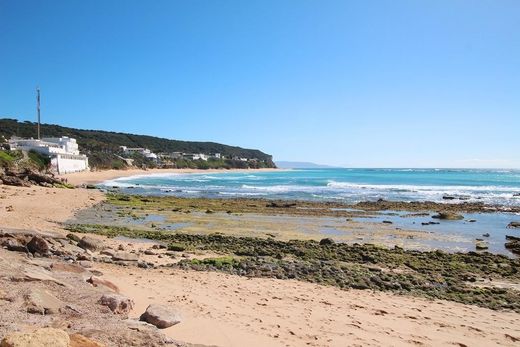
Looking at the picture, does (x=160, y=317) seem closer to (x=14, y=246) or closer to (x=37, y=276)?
(x=37, y=276)

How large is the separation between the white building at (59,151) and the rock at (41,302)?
67308 mm

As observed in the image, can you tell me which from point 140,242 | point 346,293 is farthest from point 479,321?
point 140,242

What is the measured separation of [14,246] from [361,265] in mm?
10658

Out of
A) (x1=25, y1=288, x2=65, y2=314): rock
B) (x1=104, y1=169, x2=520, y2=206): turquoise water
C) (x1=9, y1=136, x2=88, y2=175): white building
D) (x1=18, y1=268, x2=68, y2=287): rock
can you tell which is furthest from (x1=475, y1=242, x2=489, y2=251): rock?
(x1=9, y1=136, x2=88, y2=175): white building

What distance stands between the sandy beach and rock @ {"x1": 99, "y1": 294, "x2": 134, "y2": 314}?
0.30 meters

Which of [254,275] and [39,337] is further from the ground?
[39,337]

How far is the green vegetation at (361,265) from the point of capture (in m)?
11.7

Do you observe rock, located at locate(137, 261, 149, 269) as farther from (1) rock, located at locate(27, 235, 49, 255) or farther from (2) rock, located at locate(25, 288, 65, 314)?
(2) rock, located at locate(25, 288, 65, 314)

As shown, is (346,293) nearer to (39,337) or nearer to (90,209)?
(39,337)

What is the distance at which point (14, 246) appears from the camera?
34.6 ft

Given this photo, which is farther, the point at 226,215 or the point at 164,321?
the point at 226,215

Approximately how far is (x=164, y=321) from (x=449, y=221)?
25.9m

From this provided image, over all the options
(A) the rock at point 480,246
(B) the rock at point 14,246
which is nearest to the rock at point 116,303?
(B) the rock at point 14,246

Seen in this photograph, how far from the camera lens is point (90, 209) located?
2792 centimetres
